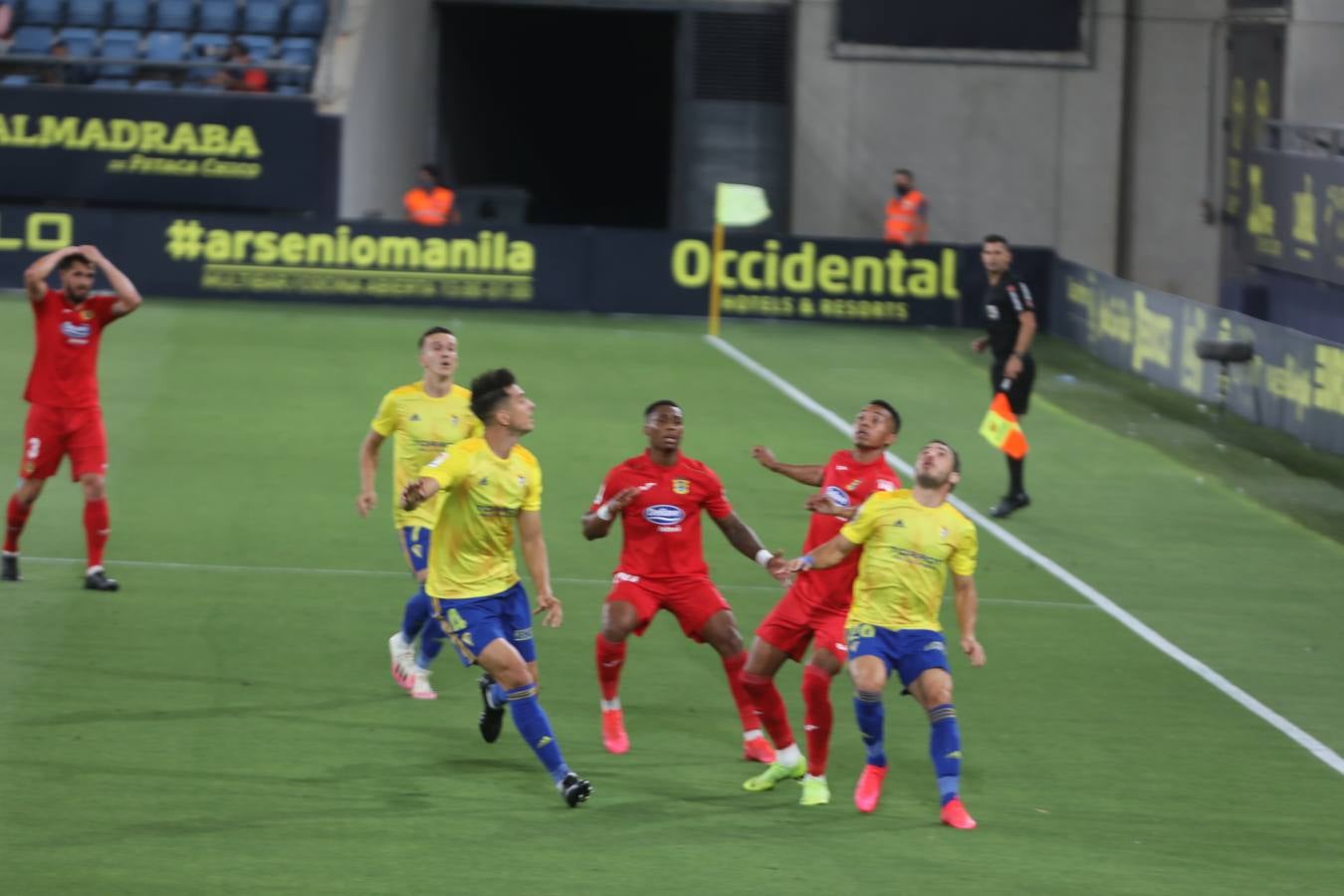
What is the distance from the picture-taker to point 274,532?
1680 centimetres

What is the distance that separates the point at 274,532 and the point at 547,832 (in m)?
7.53

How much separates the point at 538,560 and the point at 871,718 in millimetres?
1894

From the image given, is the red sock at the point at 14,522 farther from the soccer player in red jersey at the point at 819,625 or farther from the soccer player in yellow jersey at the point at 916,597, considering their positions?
the soccer player in yellow jersey at the point at 916,597

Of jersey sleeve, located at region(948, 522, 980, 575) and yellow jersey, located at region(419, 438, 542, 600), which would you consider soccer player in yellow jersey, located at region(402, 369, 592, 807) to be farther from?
jersey sleeve, located at region(948, 522, 980, 575)

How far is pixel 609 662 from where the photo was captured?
1121cm

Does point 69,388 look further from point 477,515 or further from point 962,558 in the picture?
point 962,558

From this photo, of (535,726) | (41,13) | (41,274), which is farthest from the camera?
(41,13)

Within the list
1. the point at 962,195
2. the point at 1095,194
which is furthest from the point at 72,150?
the point at 1095,194

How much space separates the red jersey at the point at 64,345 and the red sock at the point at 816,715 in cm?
611

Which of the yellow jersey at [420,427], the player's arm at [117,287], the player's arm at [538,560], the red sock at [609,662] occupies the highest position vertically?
the player's arm at [117,287]

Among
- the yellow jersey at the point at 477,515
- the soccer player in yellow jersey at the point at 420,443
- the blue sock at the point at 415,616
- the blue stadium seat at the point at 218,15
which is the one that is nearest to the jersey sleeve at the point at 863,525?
the yellow jersey at the point at 477,515

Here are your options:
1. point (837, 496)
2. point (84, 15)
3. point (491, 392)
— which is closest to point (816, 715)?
point (837, 496)

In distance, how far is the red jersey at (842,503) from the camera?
1069 cm

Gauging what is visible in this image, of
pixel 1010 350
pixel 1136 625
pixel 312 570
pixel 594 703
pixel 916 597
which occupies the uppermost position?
pixel 1010 350
